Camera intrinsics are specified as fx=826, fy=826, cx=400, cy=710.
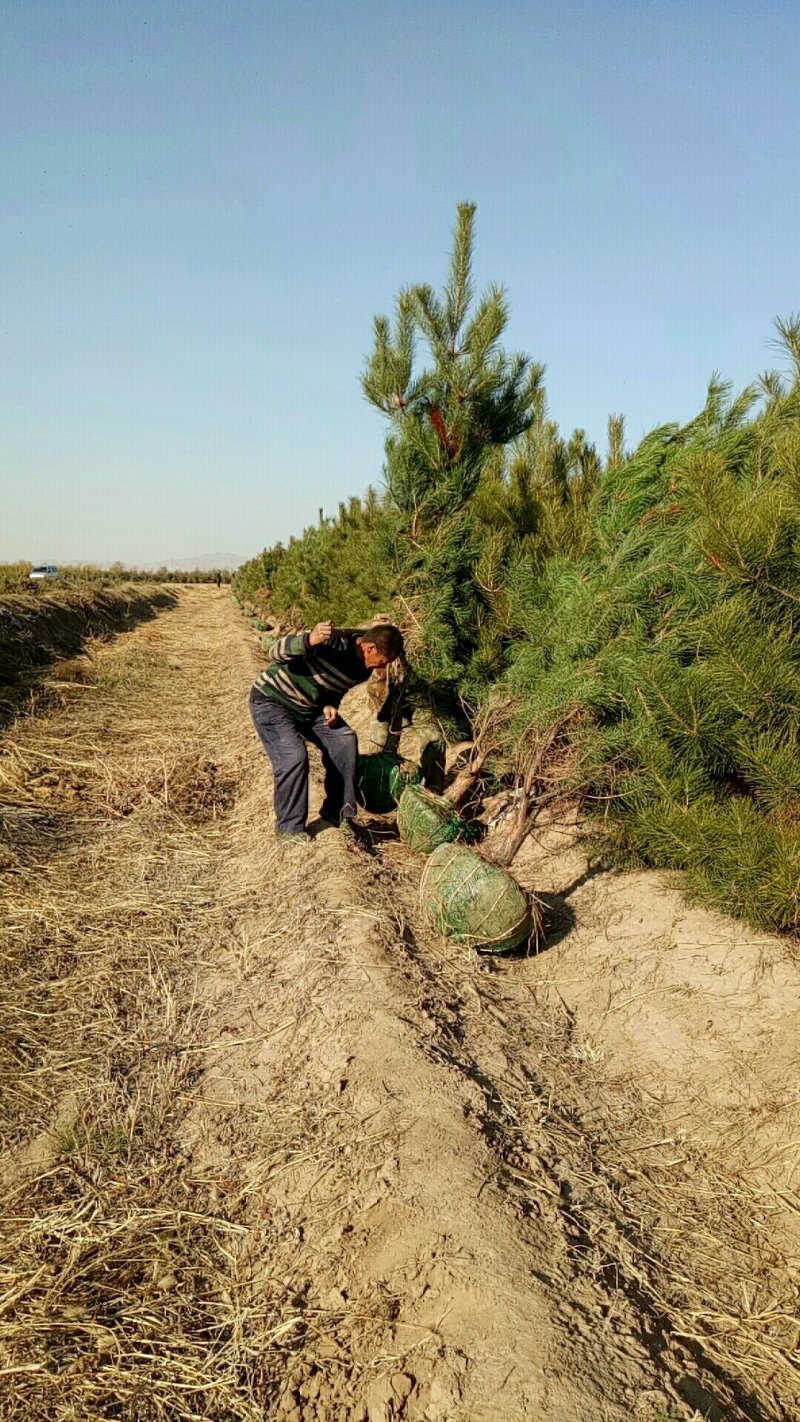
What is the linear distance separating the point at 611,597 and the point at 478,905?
1588 mm

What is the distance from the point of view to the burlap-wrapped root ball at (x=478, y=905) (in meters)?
3.77

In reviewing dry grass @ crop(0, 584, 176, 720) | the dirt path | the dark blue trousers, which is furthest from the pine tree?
dry grass @ crop(0, 584, 176, 720)

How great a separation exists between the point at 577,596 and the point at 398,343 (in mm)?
2772

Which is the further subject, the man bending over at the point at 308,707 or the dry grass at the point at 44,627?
the dry grass at the point at 44,627

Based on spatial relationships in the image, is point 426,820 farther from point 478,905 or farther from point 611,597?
point 611,597

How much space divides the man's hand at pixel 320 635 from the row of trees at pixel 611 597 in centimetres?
102

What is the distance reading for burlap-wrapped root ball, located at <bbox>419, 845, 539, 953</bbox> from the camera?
148 inches

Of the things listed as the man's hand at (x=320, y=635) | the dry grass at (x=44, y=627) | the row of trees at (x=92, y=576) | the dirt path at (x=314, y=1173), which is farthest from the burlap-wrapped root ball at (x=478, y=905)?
the row of trees at (x=92, y=576)

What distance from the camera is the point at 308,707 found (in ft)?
16.0

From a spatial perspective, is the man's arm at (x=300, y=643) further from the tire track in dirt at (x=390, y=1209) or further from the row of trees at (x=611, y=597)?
the tire track in dirt at (x=390, y=1209)

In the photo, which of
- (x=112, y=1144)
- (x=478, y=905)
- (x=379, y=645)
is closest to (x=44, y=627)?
(x=379, y=645)

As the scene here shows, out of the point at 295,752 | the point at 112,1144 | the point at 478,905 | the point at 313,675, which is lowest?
the point at 112,1144

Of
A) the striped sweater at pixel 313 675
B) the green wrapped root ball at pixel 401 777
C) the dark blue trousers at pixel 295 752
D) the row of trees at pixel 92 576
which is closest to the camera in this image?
the striped sweater at pixel 313 675

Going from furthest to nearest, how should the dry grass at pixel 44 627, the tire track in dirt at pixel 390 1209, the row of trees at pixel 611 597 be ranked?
the dry grass at pixel 44 627, the row of trees at pixel 611 597, the tire track in dirt at pixel 390 1209
